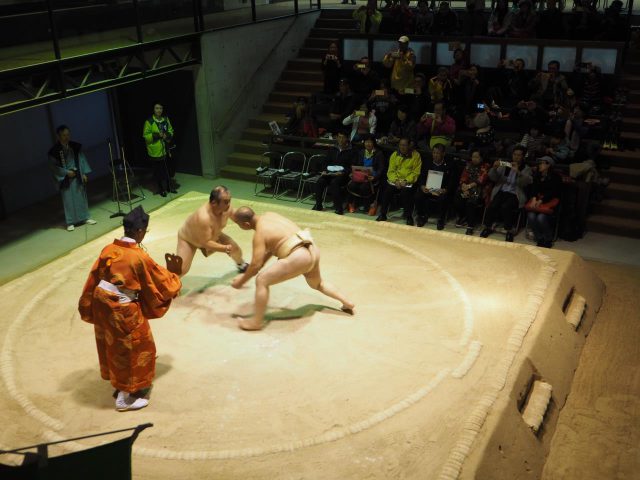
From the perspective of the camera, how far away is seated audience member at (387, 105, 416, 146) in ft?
24.1

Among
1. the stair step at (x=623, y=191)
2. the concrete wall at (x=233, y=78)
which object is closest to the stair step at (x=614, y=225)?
the stair step at (x=623, y=191)

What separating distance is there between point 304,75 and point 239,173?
196 centimetres

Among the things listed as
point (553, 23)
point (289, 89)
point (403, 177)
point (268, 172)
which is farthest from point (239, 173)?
point (553, 23)

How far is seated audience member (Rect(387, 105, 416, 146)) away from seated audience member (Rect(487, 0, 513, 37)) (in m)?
1.81

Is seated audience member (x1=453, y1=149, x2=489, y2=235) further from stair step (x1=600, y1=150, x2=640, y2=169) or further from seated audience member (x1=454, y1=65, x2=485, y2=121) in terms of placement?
stair step (x1=600, y1=150, x2=640, y2=169)

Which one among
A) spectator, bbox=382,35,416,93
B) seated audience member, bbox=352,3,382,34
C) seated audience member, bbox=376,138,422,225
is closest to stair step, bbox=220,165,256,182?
spectator, bbox=382,35,416,93

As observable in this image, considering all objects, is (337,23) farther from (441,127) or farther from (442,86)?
(441,127)

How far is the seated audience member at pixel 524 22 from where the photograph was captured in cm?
→ 821

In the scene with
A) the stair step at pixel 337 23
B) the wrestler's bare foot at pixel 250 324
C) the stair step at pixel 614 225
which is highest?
the stair step at pixel 337 23

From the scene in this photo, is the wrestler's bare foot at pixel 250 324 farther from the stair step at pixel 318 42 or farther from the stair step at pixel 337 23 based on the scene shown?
the stair step at pixel 337 23

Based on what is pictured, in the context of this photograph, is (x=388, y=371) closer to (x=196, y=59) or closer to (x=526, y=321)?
(x=526, y=321)

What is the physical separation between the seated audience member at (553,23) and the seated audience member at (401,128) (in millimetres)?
2160

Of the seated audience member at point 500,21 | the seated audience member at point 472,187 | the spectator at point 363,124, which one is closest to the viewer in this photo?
the seated audience member at point 472,187

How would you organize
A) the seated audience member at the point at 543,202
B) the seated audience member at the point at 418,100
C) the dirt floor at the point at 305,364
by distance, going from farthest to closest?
the seated audience member at the point at 418,100 → the seated audience member at the point at 543,202 → the dirt floor at the point at 305,364
